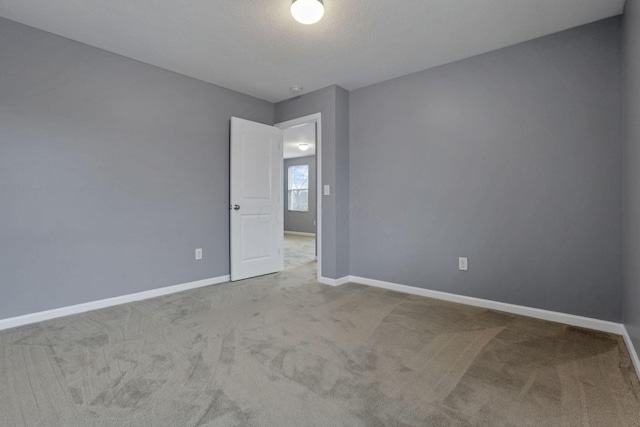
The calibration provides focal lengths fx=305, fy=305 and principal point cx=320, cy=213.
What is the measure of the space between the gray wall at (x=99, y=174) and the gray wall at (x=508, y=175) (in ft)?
6.53

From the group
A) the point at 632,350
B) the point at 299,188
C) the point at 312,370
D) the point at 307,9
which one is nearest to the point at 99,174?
the point at 307,9

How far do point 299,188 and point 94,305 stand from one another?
7.15 meters

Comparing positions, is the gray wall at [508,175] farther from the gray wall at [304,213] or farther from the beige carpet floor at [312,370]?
the gray wall at [304,213]

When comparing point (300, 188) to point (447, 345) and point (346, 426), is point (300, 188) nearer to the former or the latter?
point (447, 345)

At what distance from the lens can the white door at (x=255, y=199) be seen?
3.77m

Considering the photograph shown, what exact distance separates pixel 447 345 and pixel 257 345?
4.22ft

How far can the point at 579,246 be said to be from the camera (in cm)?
240

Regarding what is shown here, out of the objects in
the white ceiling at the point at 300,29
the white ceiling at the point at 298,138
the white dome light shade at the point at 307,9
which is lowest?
the white dome light shade at the point at 307,9

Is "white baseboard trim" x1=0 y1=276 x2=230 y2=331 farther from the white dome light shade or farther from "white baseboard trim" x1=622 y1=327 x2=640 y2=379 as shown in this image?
"white baseboard trim" x1=622 y1=327 x2=640 y2=379

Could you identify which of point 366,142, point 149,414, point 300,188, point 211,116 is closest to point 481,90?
point 366,142

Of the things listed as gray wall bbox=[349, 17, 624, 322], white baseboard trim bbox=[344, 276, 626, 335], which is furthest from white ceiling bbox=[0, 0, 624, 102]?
white baseboard trim bbox=[344, 276, 626, 335]

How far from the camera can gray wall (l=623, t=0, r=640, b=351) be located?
5.74 feet

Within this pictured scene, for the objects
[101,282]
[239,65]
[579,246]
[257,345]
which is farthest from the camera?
[239,65]

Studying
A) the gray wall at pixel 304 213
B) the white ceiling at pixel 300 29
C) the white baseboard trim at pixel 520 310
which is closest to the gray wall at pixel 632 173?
the white baseboard trim at pixel 520 310
